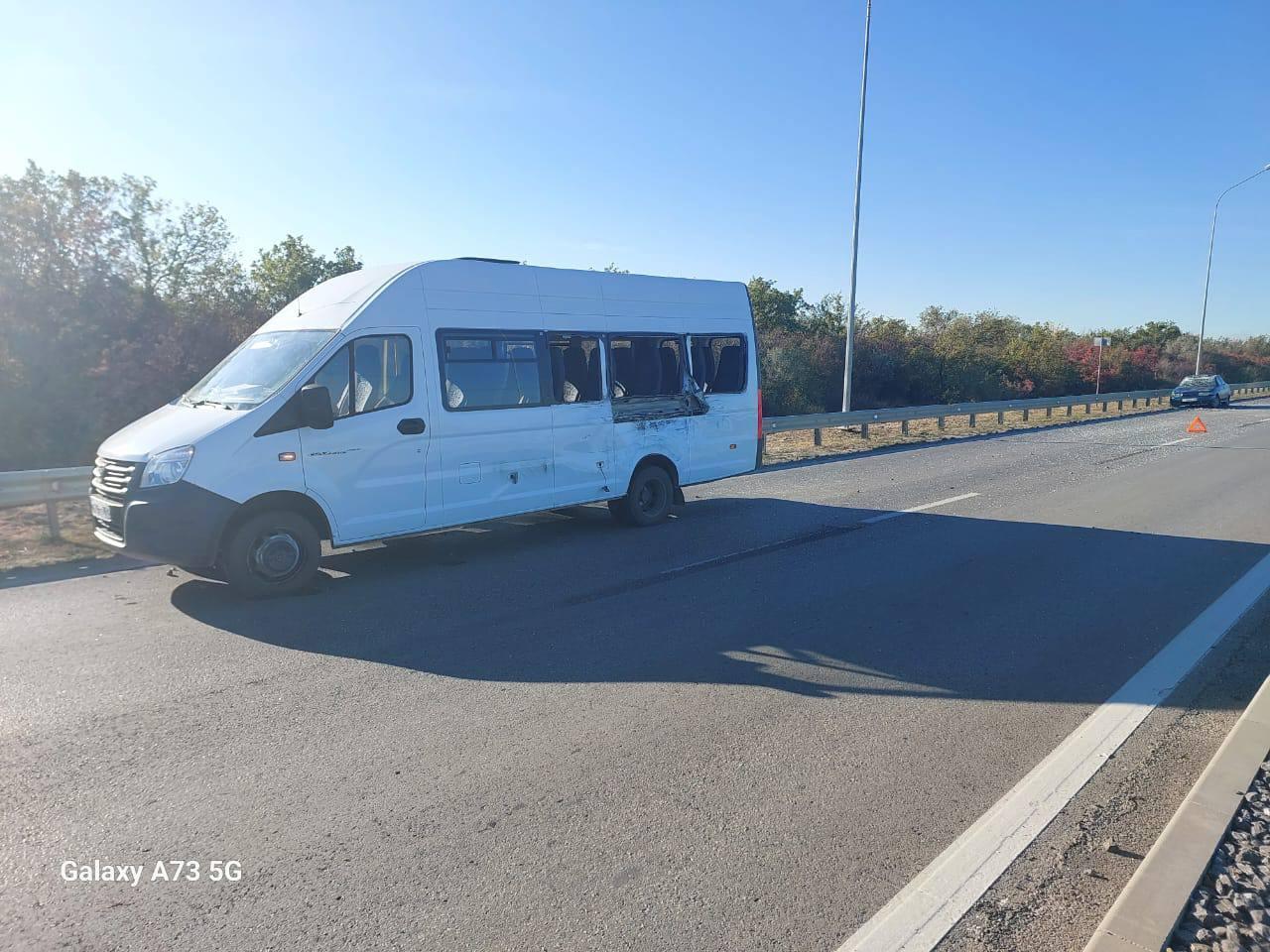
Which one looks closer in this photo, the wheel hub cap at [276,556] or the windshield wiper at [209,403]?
the wheel hub cap at [276,556]

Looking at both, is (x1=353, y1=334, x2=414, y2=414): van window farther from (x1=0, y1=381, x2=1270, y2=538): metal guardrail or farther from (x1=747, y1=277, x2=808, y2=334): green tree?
(x1=747, y1=277, x2=808, y2=334): green tree

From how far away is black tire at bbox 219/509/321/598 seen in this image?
6.96m

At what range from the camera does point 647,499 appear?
10.6 metres

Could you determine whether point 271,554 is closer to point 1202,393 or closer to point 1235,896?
point 1235,896

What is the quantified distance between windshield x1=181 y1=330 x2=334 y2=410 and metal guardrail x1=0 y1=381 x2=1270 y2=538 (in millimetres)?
2459

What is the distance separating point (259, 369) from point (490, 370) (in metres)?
2.14

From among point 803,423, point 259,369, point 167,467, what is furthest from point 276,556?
point 803,423

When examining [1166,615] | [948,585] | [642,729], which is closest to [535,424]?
[948,585]

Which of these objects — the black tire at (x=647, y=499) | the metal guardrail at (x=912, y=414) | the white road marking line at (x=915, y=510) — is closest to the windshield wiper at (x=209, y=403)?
the black tire at (x=647, y=499)

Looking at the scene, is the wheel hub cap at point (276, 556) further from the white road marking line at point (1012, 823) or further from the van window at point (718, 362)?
the white road marking line at point (1012, 823)

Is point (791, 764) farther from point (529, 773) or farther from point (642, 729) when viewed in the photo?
point (529, 773)

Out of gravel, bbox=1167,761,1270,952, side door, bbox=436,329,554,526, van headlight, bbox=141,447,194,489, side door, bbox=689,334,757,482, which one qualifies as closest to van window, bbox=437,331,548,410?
side door, bbox=436,329,554,526

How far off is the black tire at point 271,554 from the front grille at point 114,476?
885 millimetres

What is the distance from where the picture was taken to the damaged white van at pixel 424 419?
6.95 m
